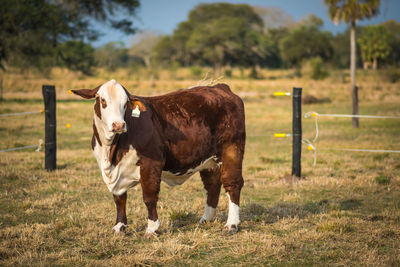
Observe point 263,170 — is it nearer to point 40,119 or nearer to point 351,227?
point 351,227

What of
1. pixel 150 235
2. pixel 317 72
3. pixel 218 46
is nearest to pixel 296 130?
pixel 150 235

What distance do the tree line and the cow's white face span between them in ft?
77.7

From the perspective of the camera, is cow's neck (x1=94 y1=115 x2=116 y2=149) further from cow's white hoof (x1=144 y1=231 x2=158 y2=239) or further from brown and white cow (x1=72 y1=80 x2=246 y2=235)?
cow's white hoof (x1=144 y1=231 x2=158 y2=239)

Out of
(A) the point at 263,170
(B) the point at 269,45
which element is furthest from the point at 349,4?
(B) the point at 269,45

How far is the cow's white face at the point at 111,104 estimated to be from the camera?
15.3 feet

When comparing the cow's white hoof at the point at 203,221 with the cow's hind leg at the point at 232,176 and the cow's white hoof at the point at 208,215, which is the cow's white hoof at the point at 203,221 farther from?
the cow's hind leg at the point at 232,176

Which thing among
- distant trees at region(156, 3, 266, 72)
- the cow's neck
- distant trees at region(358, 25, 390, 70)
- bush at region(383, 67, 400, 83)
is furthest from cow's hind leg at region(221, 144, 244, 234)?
distant trees at region(358, 25, 390, 70)

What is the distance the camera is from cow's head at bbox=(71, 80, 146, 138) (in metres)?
4.62

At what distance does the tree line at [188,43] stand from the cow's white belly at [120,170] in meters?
23.6

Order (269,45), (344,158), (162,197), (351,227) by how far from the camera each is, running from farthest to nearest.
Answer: (269,45)
(344,158)
(162,197)
(351,227)

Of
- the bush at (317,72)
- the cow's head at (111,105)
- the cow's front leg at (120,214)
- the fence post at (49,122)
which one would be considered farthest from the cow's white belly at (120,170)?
the bush at (317,72)

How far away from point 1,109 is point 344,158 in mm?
15699

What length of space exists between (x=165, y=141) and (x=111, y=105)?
2.82 ft

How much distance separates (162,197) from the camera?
775 cm
